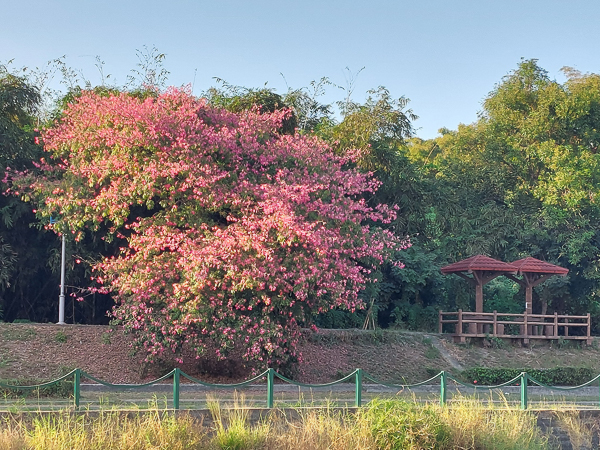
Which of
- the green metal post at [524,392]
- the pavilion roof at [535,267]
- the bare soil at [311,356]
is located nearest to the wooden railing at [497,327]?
the bare soil at [311,356]

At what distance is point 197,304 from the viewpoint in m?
21.1

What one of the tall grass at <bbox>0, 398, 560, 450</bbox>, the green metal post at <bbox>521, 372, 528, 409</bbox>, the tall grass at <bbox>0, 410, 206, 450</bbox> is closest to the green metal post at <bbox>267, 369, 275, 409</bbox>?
the tall grass at <bbox>0, 398, 560, 450</bbox>

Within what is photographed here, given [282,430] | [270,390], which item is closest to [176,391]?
[270,390]

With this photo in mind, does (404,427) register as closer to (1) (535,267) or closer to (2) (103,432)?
(2) (103,432)

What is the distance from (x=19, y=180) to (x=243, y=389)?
8971 millimetres

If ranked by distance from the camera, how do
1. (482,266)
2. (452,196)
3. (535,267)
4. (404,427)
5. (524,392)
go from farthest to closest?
(452,196)
(535,267)
(482,266)
(524,392)
(404,427)

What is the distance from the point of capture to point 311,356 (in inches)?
1012

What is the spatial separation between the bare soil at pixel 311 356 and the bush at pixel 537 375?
1.15 m

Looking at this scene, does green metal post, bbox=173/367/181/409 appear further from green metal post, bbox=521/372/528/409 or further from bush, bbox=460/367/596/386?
bush, bbox=460/367/596/386

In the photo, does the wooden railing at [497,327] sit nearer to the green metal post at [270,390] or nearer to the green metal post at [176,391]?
the green metal post at [270,390]

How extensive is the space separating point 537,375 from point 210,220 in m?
11.9

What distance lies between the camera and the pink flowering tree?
20.7 m

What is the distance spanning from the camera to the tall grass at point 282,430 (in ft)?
38.4

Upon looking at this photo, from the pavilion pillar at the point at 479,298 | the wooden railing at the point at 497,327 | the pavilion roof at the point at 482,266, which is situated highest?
the pavilion roof at the point at 482,266
